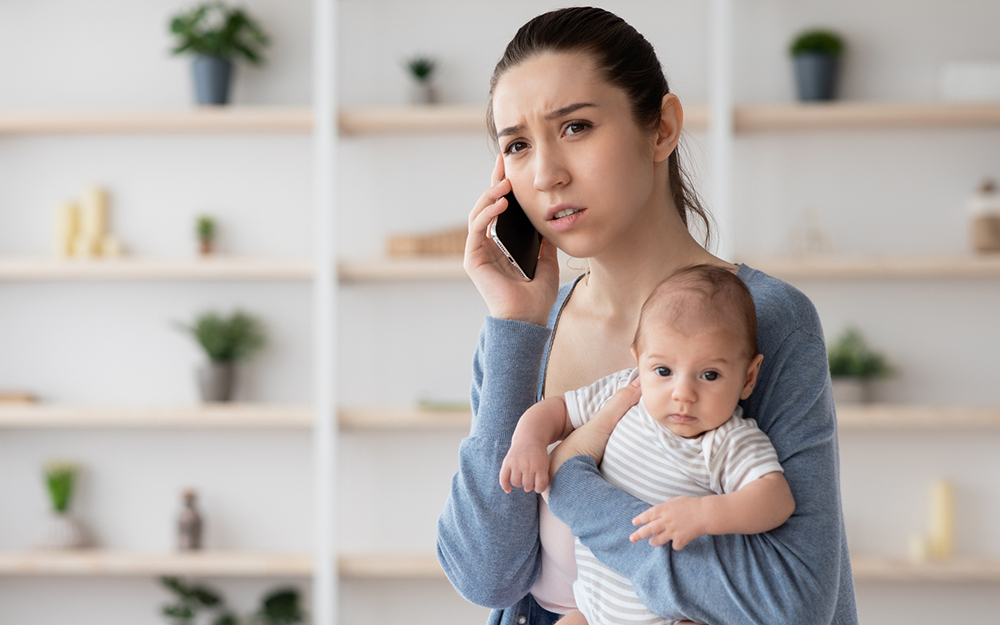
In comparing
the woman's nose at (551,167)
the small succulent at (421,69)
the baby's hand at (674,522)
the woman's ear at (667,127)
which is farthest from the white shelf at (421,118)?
the baby's hand at (674,522)

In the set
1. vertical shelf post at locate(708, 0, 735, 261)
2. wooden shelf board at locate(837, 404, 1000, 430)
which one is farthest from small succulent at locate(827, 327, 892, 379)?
vertical shelf post at locate(708, 0, 735, 261)

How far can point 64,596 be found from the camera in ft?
11.3

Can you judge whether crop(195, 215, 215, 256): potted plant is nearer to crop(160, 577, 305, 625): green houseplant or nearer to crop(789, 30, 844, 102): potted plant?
crop(160, 577, 305, 625): green houseplant

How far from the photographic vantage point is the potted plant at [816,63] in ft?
10.3

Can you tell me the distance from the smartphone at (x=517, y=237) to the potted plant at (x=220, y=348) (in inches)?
A: 92.2

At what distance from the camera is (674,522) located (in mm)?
906

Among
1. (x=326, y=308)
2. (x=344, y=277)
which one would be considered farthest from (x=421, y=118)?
(x=326, y=308)

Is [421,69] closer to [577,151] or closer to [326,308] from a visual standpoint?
[326,308]

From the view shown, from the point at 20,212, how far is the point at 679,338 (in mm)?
3298

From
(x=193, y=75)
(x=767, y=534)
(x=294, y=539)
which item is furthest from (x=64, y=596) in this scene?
(x=767, y=534)

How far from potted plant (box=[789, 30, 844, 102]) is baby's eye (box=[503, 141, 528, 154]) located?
240 centimetres

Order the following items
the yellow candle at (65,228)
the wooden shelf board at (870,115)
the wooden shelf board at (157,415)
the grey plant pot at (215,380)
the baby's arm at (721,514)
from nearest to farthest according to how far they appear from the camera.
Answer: the baby's arm at (721,514) < the wooden shelf board at (870,115) < the wooden shelf board at (157,415) < the grey plant pot at (215,380) < the yellow candle at (65,228)

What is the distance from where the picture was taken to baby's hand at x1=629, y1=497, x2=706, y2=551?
2.95 ft

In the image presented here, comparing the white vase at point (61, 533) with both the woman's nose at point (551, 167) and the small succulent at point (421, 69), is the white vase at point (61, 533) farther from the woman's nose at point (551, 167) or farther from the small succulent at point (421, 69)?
the woman's nose at point (551, 167)
